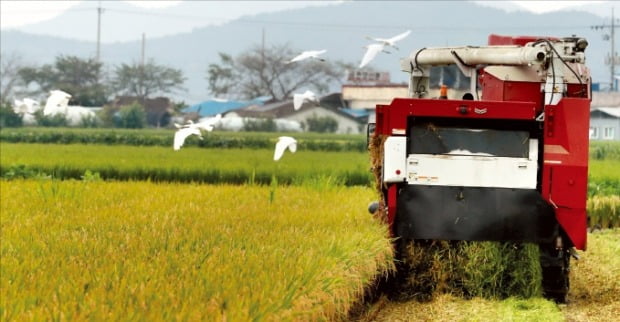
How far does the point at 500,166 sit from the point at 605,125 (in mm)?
53793

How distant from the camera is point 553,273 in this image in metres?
8.73

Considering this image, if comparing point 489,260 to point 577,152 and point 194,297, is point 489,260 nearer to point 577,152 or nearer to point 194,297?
point 577,152

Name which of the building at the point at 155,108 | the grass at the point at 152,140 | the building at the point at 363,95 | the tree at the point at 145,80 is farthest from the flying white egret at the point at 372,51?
the tree at the point at 145,80

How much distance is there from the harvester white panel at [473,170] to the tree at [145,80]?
9322cm

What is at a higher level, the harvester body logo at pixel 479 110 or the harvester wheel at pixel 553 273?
the harvester body logo at pixel 479 110

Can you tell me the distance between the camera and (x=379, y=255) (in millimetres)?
8273

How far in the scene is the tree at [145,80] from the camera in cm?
10039

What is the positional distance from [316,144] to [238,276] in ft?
114

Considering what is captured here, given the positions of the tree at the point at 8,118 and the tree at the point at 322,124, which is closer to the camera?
the tree at the point at 8,118

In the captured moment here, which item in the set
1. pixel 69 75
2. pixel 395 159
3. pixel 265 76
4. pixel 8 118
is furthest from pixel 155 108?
pixel 395 159

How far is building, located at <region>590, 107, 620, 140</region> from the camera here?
59.4 m

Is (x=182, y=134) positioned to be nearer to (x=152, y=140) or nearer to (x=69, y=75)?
(x=152, y=140)

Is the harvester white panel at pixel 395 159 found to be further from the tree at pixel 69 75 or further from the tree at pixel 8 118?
the tree at pixel 69 75

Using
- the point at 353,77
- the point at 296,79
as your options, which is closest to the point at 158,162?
the point at 353,77
